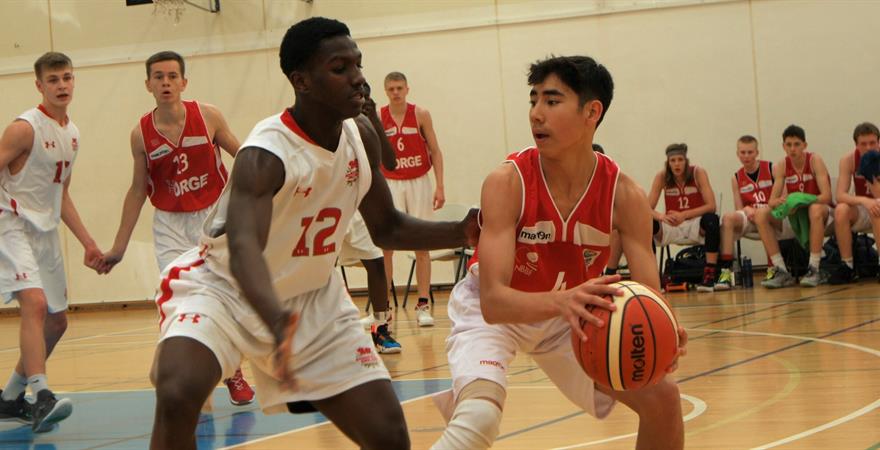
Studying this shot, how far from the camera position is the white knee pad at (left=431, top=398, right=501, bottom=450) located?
316cm

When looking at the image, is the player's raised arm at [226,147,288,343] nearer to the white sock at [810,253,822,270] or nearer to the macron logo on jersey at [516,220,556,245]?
the macron logo on jersey at [516,220,556,245]

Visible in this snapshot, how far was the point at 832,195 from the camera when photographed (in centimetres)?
1173

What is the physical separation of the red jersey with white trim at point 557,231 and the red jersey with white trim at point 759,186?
8742 millimetres

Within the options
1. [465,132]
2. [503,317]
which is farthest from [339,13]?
[503,317]

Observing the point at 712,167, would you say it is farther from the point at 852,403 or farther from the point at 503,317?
the point at 503,317

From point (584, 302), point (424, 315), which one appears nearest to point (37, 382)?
point (584, 302)

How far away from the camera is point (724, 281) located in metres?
11.7

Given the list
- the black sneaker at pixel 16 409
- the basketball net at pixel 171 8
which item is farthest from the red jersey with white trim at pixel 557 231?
the basketball net at pixel 171 8

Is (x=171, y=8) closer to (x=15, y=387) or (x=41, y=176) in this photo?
(x=41, y=176)

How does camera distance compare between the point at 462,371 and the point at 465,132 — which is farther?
the point at 465,132

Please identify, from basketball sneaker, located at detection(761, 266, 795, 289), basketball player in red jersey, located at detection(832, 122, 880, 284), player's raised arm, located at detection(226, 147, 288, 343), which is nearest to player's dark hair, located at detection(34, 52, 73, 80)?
player's raised arm, located at detection(226, 147, 288, 343)

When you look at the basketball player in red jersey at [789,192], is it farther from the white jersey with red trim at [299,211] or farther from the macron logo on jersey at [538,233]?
the white jersey with red trim at [299,211]

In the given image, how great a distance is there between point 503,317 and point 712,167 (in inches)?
404

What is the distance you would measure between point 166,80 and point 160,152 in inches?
16.0
